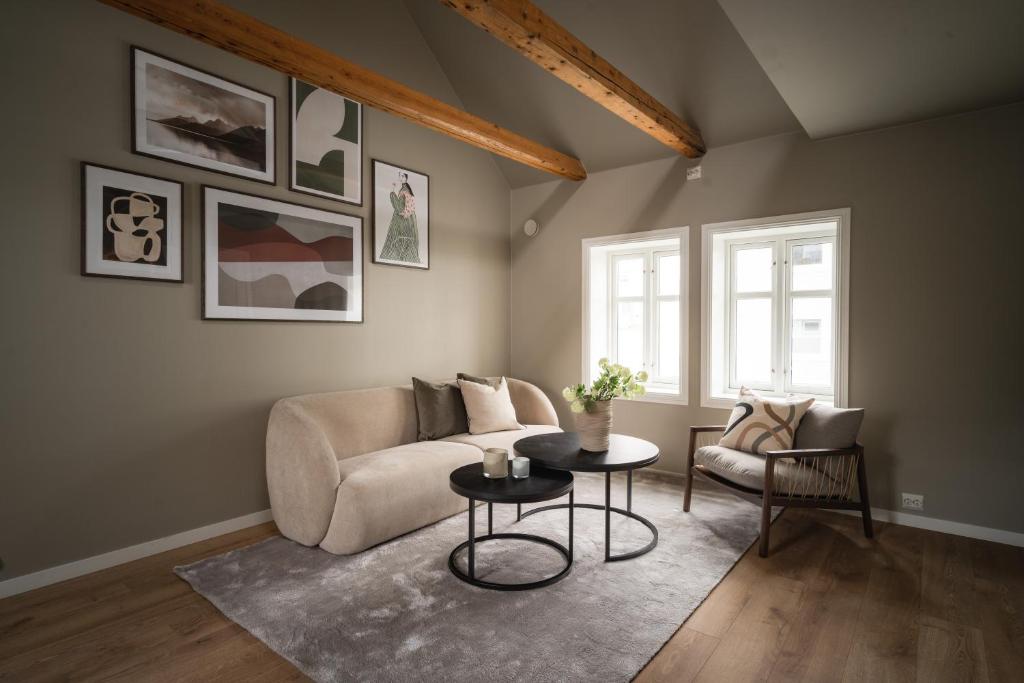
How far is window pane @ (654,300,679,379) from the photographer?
4.77 m

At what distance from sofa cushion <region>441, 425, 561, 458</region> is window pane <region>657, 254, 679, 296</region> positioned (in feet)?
5.32

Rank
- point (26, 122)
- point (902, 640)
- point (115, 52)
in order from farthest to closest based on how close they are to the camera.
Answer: point (115, 52) < point (26, 122) < point (902, 640)

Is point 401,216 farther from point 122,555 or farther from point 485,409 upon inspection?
point 122,555

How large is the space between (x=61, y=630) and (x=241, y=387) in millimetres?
1463

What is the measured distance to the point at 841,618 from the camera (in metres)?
2.34

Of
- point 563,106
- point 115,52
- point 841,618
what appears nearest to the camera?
point 841,618

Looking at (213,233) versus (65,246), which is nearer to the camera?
(65,246)

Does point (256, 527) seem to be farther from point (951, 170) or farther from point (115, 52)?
point (951, 170)

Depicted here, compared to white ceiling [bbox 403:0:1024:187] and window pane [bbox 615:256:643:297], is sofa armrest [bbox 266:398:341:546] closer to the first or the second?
white ceiling [bbox 403:0:1024:187]

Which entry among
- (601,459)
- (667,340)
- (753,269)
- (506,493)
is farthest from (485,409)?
(753,269)

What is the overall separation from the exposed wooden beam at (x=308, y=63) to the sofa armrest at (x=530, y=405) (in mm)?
1930

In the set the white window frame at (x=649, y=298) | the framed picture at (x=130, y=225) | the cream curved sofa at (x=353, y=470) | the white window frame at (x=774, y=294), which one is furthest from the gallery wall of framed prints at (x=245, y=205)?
the white window frame at (x=774, y=294)

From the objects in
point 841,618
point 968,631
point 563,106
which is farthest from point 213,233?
point 968,631

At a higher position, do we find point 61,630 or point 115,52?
point 115,52
